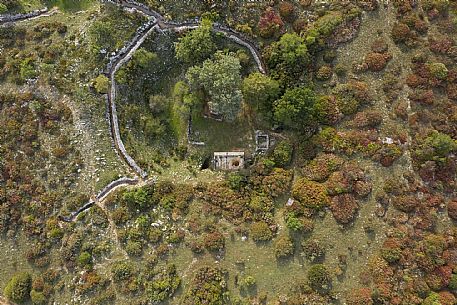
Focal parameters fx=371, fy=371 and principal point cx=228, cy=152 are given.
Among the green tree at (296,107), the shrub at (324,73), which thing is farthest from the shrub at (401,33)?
the green tree at (296,107)

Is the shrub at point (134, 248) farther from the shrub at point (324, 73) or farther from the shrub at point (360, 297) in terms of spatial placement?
the shrub at point (324, 73)

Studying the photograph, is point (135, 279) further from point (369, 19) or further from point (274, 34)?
point (369, 19)

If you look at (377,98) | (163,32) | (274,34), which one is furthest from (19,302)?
(377,98)

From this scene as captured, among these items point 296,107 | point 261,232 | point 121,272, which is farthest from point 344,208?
point 121,272

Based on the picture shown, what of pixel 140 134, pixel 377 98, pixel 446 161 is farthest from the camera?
pixel 140 134

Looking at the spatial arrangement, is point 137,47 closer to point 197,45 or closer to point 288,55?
point 197,45
